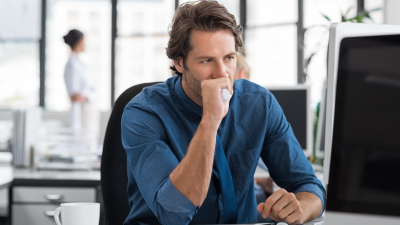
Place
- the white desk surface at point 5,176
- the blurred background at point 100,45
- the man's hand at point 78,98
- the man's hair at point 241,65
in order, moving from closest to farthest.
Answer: the white desk surface at point 5,176 → the man's hair at point 241,65 → the man's hand at point 78,98 → the blurred background at point 100,45

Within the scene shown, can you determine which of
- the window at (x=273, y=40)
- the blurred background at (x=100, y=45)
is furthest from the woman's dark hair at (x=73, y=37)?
the window at (x=273, y=40)

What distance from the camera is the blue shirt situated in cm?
103

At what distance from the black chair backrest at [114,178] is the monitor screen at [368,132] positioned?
27.1 inches

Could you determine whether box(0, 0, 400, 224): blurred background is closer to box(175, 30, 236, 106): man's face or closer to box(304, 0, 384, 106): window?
box(304, 0, 384, 106): window

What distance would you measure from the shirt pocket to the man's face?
8.1 inches

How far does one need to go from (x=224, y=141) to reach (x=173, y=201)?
304 millimetres

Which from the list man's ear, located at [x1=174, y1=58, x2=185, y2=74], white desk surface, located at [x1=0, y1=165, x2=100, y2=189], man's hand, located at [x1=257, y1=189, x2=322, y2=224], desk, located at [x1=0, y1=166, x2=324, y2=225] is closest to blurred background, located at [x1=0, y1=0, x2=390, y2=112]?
white desk surface, located at [x1=0, y1=165, x2=100, y2=189]

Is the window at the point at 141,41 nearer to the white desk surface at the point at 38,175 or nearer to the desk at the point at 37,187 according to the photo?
the white desk surface at the point at 38,175

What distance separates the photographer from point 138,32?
5637 mm

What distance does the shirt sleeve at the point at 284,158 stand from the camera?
3.55ft

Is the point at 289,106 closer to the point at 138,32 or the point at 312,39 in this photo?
the point at 312,39

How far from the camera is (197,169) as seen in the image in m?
0.90

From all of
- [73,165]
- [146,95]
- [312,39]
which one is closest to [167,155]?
[146,95]

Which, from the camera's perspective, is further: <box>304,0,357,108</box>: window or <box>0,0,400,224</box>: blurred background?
<box>0,0,400,224</box>: blurred background
